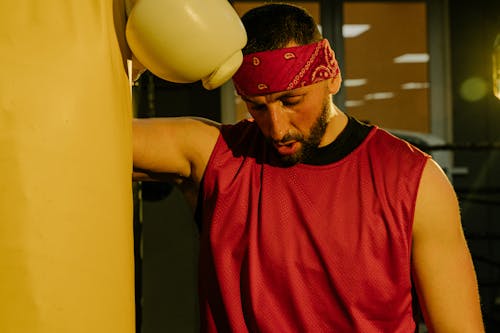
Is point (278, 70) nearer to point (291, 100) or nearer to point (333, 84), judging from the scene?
point (291, 100)

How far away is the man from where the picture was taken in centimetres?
126

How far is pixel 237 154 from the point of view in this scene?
1372 millimetres

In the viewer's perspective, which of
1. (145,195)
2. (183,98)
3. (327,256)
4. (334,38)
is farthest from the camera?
(334,38)

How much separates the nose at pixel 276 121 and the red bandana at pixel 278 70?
0.12ft

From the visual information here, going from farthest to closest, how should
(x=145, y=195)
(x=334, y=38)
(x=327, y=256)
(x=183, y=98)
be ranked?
1. (x=334, y=38)
2. (x=183, y=98)
3. (x=145, y=195)
4. (x=327, y=256)

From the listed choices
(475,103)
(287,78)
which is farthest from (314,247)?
(475,103)

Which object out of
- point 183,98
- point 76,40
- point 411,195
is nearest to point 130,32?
point 76,40

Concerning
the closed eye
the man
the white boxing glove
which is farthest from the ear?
the white boxing glove

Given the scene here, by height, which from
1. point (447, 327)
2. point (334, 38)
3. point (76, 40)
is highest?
point (334, 38)

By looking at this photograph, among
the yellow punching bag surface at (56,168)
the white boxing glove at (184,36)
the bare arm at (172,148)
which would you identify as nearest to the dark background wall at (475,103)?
the bare arm at (172,148)

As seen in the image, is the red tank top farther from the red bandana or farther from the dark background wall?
the dark background wall

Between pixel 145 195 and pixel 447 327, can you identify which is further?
pixel 145 195

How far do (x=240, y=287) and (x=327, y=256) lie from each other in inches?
6.7

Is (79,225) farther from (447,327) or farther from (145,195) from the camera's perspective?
(145,195)
